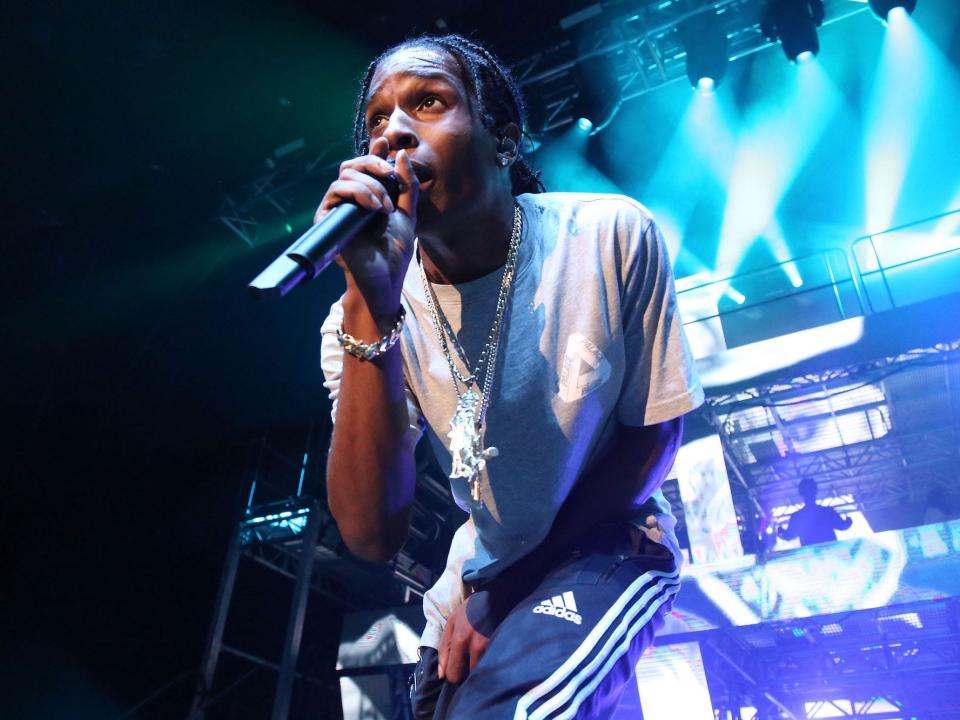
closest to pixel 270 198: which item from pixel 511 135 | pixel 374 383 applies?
pixel 511 135

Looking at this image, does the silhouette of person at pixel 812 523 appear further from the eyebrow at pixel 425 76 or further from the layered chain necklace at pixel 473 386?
the eyebrow at pixel 425 76

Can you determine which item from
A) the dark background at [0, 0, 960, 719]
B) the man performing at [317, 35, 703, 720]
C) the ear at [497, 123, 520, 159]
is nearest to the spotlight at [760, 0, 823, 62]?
A: the dark background at [0, 0, 960, 719]

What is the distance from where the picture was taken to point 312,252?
0.84 m

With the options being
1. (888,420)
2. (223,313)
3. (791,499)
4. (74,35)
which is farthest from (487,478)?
(791,499)

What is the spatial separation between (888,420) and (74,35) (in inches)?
503

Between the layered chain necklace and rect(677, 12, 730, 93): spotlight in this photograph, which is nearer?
the layered chain necklace

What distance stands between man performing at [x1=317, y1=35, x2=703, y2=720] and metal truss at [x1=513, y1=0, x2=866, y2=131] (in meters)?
4.37

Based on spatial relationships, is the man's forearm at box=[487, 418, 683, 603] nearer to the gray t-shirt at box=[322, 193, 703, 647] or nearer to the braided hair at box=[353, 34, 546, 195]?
the gray t-shirt at box=[322, 193, 703, 647]

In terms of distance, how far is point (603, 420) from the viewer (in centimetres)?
125

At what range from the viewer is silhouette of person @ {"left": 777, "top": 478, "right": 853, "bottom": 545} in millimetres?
7367

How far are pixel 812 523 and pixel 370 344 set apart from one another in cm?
752

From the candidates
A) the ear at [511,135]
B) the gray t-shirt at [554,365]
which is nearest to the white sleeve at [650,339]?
the gray t-shirt at [554,365]

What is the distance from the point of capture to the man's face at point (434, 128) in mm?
1171

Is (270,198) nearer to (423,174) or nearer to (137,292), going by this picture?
(137,292)
